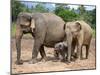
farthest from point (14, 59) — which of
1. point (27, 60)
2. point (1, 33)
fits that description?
point (1, 33)

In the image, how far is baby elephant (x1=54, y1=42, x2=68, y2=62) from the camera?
2.80m

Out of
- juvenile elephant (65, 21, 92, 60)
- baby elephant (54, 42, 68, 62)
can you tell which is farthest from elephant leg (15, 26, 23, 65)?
juvenile elephant (65, 21, 92, 60)

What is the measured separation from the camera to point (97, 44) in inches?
121

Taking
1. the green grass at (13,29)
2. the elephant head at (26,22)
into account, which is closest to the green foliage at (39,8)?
the elephant head at (26,22)

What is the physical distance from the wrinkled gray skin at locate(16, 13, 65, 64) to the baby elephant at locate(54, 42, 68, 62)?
0.20ft

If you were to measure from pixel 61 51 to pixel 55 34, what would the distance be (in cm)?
24

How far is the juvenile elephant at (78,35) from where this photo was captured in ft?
9.41

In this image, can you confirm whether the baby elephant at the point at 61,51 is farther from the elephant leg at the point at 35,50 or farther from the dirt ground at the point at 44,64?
the elephant leg at the point at 35,50

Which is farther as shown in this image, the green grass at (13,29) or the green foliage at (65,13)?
the green foliage at (65,13)

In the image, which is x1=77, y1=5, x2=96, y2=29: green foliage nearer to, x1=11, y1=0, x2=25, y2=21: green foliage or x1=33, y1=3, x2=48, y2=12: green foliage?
x1=33, y1=3, x2=48, y2=12: green foliage

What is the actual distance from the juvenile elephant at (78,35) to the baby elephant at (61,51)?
0.07 m

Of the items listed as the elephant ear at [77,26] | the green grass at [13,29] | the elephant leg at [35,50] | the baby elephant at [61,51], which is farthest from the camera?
the elephant ear at [77,26]

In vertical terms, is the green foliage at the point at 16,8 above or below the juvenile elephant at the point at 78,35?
above

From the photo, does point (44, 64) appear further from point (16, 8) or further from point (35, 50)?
point (16, 8)
